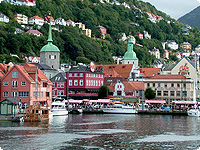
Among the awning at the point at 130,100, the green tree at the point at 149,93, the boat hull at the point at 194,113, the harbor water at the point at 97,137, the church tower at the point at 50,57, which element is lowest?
the harbor water at the point at 97,137

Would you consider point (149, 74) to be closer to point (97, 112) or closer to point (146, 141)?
point (97, 112)

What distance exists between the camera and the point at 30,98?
74.2 metres

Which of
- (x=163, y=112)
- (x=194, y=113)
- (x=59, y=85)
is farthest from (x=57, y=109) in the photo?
(x=59, y=85)

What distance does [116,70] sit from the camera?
5241 inches

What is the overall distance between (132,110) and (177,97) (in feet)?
68.9

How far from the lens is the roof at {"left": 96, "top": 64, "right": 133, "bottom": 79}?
126 m

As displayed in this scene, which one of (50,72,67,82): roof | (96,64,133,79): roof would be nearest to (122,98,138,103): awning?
(50,72,67,82): roof

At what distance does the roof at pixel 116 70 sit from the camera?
125688 millimetres

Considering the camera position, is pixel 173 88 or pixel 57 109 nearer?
pixel 57 109

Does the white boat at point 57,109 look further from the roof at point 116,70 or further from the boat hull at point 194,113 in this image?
the roof at point 116,70

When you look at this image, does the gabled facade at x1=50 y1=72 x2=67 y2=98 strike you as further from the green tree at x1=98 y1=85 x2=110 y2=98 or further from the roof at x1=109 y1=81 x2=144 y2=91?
the roof at x1=109 y1=81 x2=144 y2=91

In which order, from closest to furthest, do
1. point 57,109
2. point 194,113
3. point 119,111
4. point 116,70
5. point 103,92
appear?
1. point 57,109
2. point 194,113
3. point 119,111
4. point 103,92
5. point 116,70

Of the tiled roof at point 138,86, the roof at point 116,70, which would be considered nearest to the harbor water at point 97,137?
the tiled roof at point 138,86

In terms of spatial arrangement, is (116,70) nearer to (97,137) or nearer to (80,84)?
(80,84)
